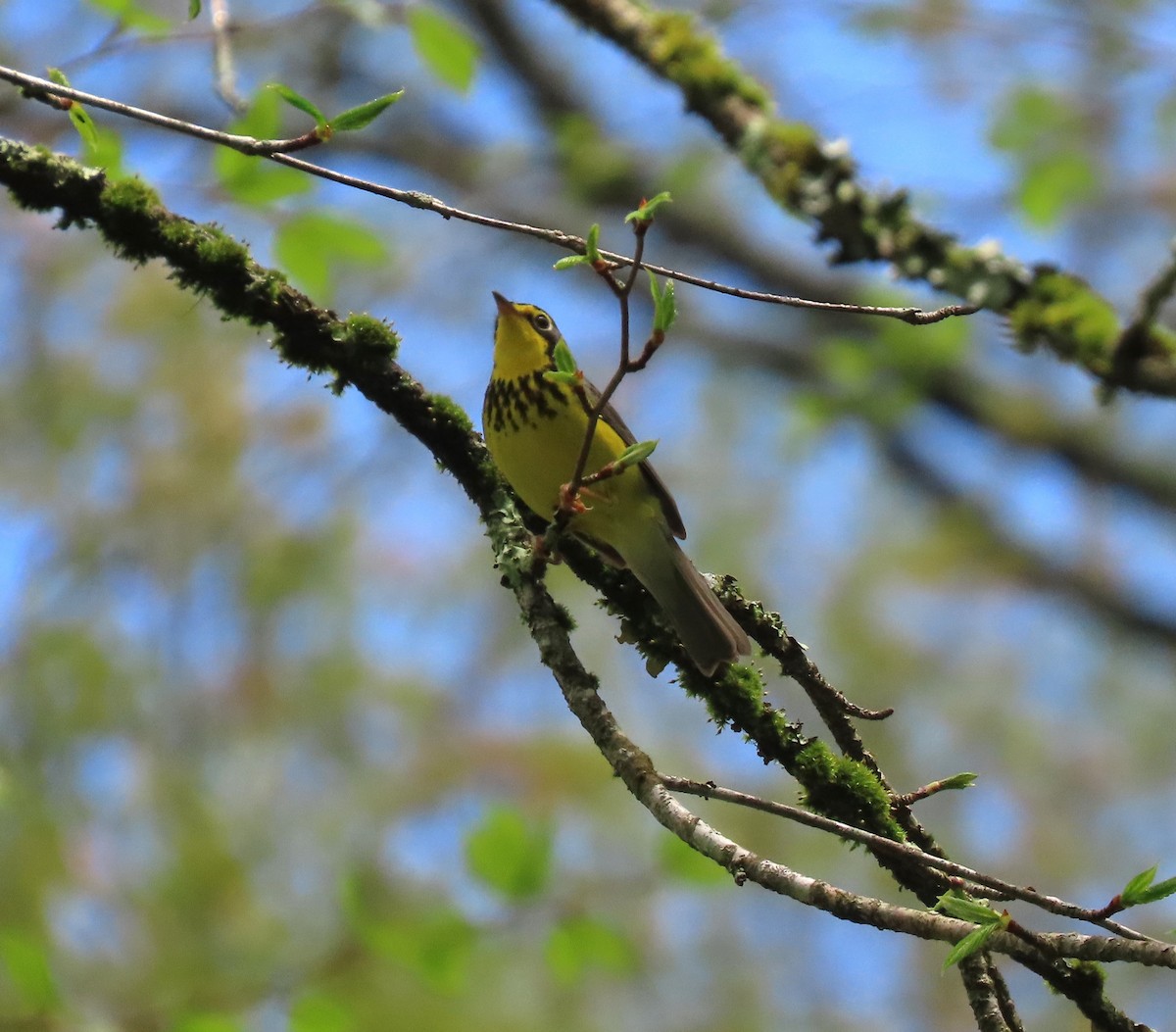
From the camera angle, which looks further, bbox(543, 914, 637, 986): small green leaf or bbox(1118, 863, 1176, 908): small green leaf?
bbox(543, 914, 637, 986): small green leaf

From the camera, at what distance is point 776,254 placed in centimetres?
1040

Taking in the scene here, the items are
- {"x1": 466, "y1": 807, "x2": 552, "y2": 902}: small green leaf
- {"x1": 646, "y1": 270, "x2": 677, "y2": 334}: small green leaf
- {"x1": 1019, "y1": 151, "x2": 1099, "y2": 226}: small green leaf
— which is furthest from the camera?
{"x1": 1019, "y1": 151, "x2": 1099, "y2": 226}: small green leaf

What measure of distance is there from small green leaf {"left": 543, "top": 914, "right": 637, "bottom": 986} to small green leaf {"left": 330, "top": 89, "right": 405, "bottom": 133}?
305 cm

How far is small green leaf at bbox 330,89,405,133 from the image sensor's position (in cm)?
195

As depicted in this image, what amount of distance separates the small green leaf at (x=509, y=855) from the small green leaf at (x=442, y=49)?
8.14 ft

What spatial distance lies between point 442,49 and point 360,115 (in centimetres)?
229

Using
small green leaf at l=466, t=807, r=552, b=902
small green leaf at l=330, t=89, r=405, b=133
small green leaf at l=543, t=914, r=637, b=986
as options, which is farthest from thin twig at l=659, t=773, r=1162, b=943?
small green leaf at l=543, t=914, r=637, b=986

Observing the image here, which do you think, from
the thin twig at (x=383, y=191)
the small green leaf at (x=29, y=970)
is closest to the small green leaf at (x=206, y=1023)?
the small green leaf at (x=29, y=970)

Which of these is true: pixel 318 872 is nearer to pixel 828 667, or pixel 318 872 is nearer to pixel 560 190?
pixel 828 667

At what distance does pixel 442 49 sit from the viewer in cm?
409

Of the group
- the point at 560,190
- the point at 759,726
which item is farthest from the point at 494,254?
the point at 759,726

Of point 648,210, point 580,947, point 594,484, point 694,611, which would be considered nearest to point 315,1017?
point 580,947

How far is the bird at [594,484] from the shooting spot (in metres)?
2.67

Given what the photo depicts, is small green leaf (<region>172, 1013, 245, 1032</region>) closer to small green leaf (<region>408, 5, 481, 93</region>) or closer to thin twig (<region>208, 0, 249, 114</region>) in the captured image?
thin twig (<region>208, 0, 249, 114</region>)
